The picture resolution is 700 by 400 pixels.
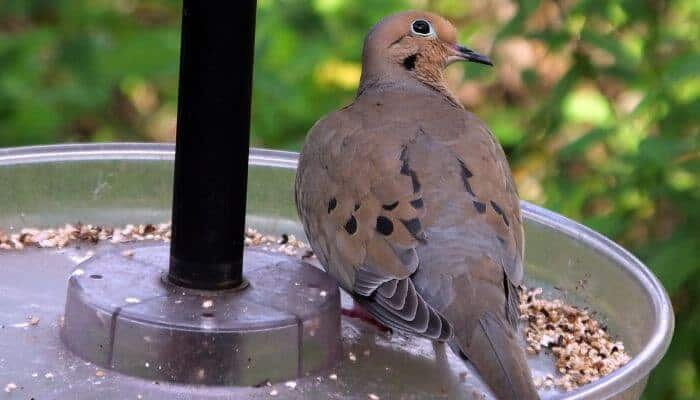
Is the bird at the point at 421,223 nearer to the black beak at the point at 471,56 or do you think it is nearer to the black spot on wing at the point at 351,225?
the black spot on wing at the point at 351,225

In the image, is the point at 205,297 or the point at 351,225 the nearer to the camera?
the point at 205,297

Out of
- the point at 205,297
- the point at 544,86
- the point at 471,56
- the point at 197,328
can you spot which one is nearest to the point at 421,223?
the point at 205,297

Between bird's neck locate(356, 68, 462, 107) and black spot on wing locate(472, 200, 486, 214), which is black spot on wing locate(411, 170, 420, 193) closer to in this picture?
black spot on wing locate(472, 200, 486, 214)

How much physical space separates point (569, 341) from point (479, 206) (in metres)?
0.35

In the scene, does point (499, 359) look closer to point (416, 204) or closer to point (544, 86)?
point (416, 204)

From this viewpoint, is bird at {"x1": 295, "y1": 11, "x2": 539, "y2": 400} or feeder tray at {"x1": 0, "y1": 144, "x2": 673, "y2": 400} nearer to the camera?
feeder tray at {"x1": 0, "y1": 144, "x2": 673, "y2": 400}

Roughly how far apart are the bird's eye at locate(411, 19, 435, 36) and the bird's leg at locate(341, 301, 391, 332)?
965 mm

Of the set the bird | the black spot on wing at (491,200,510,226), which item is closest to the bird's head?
the bird

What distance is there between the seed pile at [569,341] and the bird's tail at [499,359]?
12 cm

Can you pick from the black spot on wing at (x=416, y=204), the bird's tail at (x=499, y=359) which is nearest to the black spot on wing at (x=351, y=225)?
the black spot on wing at (x=416, y=204)

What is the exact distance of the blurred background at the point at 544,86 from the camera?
14.3ft

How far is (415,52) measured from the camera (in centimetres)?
363

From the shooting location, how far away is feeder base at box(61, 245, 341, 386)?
7.58ft

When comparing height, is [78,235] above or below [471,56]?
below
